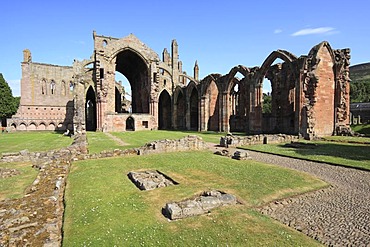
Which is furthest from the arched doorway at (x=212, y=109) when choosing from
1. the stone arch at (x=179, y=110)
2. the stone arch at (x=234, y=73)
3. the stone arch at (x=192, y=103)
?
the stone arch at (x=179, y=110)

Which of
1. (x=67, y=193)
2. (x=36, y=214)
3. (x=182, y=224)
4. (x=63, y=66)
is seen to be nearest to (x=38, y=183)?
(x=67, y=193)

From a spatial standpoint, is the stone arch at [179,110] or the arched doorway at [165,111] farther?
the arched doorway at [165,111]

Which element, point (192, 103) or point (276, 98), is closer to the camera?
point (276, 98)

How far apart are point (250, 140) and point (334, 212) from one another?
495 inches

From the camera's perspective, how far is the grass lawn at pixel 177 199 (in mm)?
4195

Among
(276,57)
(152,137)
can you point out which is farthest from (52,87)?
(276,57)

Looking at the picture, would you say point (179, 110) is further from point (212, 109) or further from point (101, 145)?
point (101, 145)

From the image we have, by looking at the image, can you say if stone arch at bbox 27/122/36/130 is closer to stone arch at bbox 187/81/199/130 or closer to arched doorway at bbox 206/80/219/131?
stone arch at bbox 187/81/199/130

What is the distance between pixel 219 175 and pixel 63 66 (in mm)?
57461

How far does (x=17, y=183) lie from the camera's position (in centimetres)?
797

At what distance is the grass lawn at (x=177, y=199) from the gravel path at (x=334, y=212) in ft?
1.15

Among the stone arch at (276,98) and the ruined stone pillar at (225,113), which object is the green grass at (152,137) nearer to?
the ruined stone pillar at (225,113)

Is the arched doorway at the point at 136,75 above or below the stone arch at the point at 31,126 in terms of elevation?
above

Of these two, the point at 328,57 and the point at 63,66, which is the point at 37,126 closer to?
the point at 63,66
